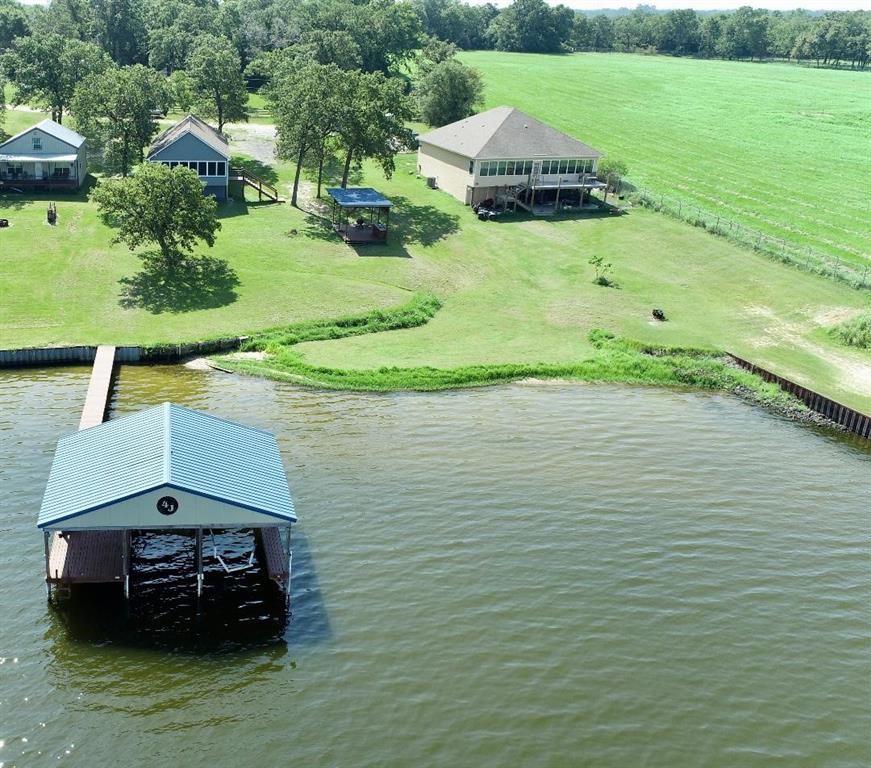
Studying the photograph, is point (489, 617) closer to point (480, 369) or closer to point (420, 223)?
point (480, 369)

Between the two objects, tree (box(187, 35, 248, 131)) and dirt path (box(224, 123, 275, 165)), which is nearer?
tree (box(187, 35, 248, 131))

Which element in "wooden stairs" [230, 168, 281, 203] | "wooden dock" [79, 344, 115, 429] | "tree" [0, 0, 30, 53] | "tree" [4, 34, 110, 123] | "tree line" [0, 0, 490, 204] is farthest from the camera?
"tree" [0, 0, 30, 53]

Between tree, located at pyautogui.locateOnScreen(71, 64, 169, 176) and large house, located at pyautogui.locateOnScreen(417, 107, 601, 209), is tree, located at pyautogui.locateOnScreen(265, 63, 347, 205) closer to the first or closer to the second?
tree, located at pyautogui.locateOnScreen(71, 64, 169, 176)

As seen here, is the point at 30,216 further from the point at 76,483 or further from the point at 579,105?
the point at 579,105

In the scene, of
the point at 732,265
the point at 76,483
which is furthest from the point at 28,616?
the point at 732,265

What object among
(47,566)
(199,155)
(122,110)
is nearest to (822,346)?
(47,566)

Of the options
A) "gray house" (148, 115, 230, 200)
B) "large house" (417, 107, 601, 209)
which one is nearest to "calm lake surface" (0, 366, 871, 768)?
"gray house" (148, 115, 230, 200)

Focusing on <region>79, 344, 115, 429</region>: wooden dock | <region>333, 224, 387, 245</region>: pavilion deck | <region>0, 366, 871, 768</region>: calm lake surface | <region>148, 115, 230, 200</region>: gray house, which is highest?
<region>148, 115, 230, 200</region>: gray house
